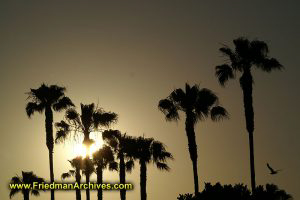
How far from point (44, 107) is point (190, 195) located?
19121mm

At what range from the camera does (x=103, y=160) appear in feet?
167

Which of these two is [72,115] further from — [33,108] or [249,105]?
[249,105]

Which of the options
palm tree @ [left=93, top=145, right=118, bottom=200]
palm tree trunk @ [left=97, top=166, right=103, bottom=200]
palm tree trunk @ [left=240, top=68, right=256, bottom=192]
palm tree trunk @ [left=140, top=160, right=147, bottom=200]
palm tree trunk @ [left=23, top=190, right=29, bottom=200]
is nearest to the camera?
palm tree trunk @ [left=240, top=68, right=256, bottom=192]

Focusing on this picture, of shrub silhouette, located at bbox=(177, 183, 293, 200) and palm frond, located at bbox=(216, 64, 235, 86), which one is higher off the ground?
palm frond, located at bbox=(216, 64, 235, 86)

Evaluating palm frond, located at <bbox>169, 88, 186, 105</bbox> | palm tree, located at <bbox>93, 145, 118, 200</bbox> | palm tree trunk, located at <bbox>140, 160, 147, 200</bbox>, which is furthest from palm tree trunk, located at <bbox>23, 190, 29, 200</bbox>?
palm frond, located at <bbox>169, 88, 186, 105</bbox>

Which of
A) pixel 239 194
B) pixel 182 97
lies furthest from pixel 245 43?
pixel 239 194

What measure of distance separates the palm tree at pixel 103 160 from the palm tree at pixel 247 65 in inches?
617

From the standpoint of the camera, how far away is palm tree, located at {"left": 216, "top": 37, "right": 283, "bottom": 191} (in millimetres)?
38250

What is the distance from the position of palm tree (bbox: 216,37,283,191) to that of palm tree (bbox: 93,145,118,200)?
15.7 metres

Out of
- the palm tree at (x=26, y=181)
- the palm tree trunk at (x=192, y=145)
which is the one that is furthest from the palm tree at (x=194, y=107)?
the palm tree at (x=26, y=181)

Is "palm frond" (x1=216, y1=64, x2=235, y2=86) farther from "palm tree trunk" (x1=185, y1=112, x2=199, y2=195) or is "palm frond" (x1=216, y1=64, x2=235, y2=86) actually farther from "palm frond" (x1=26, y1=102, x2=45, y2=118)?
"palm frond" (x1=26, y1=102, x2=45, y2=118)

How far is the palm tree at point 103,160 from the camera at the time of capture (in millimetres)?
49906

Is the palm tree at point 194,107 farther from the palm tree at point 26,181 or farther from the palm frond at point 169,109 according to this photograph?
the palm tree at point 26,181

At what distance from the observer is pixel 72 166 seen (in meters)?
63.0
